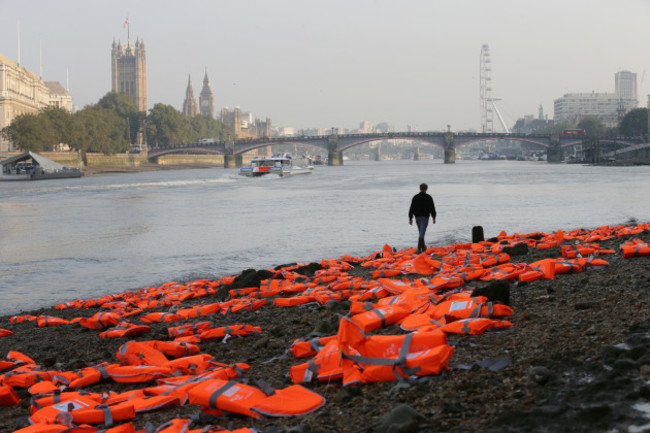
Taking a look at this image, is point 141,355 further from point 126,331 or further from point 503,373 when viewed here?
point 503,373

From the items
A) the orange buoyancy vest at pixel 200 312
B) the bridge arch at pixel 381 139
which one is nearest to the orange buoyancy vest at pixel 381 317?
the orange buoyancy vest at pixel 200 312

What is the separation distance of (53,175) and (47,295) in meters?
77.8

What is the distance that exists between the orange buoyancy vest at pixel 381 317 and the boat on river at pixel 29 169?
279 feet

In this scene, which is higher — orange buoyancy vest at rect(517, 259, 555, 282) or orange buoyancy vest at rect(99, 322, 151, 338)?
orange buoyancy vest at rect(517, 259, 555, 282)

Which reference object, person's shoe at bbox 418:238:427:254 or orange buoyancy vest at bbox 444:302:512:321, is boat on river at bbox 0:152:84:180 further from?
orange buoyancy vest at bbox 444:302:512:321

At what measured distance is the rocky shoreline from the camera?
14.0ft

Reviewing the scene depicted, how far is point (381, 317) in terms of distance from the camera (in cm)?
682

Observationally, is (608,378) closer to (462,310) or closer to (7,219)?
(462,310)

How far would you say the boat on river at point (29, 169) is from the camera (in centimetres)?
8475

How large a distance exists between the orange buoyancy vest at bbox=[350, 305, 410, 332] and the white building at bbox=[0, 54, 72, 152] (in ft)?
377

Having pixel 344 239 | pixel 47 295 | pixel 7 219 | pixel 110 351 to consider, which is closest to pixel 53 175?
pixel 7 219

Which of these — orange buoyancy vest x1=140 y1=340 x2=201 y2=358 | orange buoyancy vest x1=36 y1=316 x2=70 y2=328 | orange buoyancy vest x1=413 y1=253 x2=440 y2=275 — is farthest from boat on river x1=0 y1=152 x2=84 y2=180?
orange buoyancy vest x1=140 y1=340 x2=201 y2=358

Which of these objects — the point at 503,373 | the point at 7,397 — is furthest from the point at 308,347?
the point at 7,397

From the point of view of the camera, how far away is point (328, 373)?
544 centimetres
